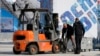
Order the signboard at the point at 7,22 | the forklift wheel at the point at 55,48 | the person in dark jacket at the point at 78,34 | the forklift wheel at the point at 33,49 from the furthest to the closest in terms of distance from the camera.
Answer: the signboard at the point at 7,22 → the forklift wheel at the point at 55,48 → the person in dark jacket at the point at 78,34 → the forklift wheel at the point at 33,49

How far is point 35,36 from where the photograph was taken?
21.9 m

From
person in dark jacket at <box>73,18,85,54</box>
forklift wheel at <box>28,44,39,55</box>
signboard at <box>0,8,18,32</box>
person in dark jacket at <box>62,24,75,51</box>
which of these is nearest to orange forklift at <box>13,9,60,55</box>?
forklift wheel at <box>28,44,39,55</box>

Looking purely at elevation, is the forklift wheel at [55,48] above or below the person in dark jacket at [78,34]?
below

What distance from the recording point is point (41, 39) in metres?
22.1

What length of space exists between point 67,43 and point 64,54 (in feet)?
4.88

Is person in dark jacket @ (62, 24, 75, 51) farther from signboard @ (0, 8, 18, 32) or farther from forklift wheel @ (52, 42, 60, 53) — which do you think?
signboard @ (0, 8, 18, 32)

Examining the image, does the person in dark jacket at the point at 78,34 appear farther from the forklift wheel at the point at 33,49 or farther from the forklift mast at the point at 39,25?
the forklift wheel at the point at 33,49

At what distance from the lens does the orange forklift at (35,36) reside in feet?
71.1

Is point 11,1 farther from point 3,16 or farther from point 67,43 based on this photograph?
point 67,43

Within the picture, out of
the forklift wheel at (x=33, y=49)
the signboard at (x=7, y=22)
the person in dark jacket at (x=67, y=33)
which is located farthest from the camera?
the signboard at (x=7, y=22)

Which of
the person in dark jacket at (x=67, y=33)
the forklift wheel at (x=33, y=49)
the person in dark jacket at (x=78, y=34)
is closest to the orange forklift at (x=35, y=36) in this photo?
the forklift wheel at (x=33, y=49)

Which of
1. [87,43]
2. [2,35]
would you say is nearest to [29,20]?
[87,43]

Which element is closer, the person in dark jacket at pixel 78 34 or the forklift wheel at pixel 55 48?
the person in dark jacket at pixel 78 34

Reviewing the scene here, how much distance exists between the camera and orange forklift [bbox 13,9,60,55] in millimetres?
21656
